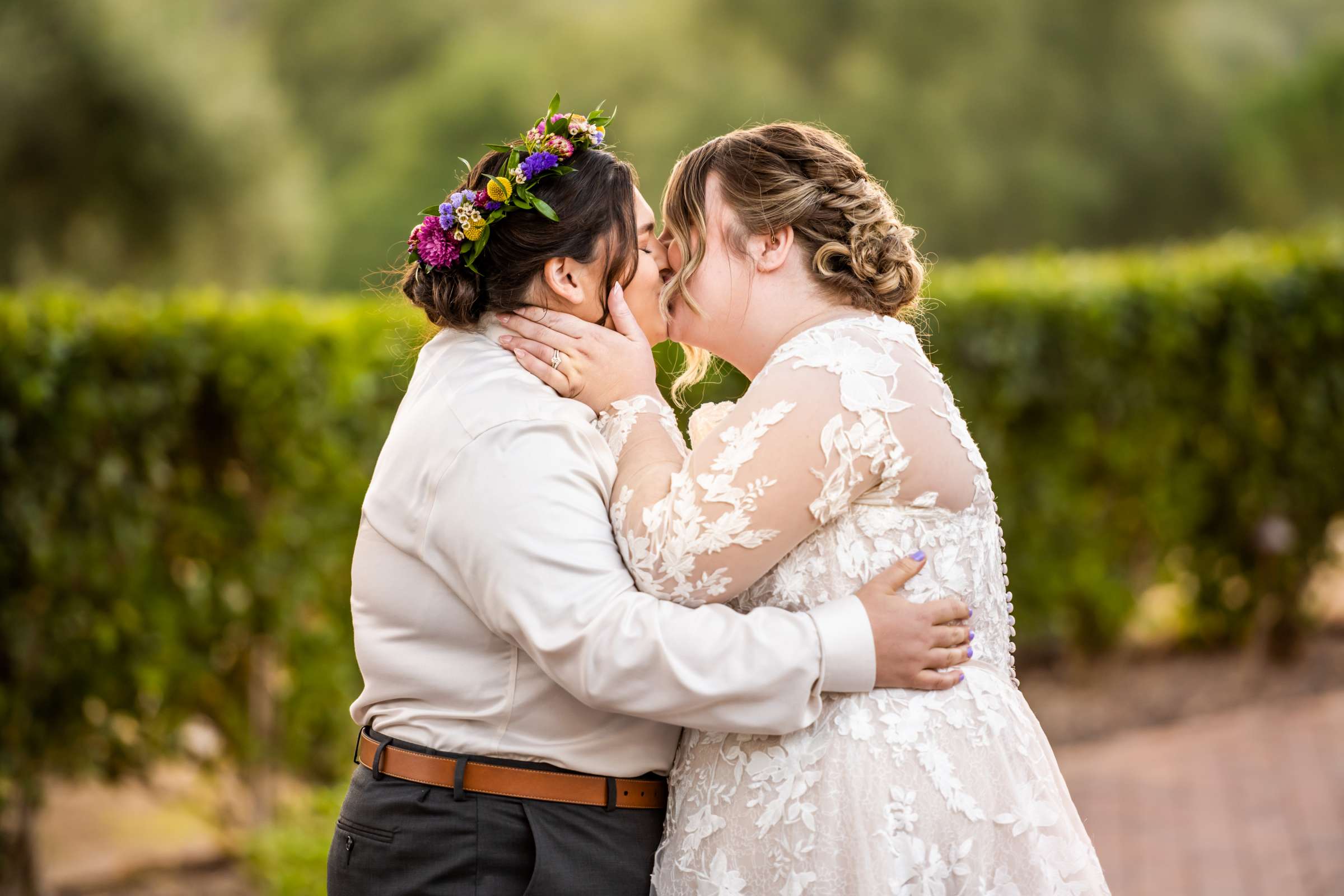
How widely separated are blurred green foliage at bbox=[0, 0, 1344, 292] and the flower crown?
16.0 metres

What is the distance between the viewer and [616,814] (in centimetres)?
226

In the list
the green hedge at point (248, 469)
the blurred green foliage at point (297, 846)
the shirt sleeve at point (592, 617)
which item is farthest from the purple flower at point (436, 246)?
the blurred green foliage at point (297, 846)

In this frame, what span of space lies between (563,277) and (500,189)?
209mm

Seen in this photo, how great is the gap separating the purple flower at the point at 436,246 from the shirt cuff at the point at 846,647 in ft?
3.23

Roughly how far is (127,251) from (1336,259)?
1201 cm

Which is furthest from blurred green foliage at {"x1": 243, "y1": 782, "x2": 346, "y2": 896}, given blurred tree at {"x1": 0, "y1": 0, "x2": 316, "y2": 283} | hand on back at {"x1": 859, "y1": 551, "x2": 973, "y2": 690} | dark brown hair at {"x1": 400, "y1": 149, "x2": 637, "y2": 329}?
blurred tree at {"x1": 0, "y1": 0, "x2": 316, "y2": 283}

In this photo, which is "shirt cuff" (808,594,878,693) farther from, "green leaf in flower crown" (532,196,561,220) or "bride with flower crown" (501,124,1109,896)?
"green leaf in flower crown" (532,196,561,220)

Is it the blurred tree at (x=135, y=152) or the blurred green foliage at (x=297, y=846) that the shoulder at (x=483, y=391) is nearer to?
the blurred green foliage at (x=297, y=846)

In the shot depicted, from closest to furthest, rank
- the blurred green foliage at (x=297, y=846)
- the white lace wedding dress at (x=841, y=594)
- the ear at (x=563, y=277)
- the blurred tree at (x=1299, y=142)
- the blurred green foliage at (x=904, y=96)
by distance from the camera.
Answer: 1. the white lace wedding dress at (x=841, y=594)
2. the ear at (x=563, y=277)
3. the blurred green foliage at (x=297, y=846)
4. the blurred tree at (x=1299, y=142)
5. the blurred green foliage at (x=904, y=96)

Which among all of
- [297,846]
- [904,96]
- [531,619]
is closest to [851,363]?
[531,619]

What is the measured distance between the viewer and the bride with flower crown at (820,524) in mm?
2133

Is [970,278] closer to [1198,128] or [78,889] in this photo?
[78,889]

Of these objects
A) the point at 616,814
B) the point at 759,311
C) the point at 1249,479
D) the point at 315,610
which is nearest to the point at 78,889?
the point at 315,610

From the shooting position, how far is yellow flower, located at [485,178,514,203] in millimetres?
2262
